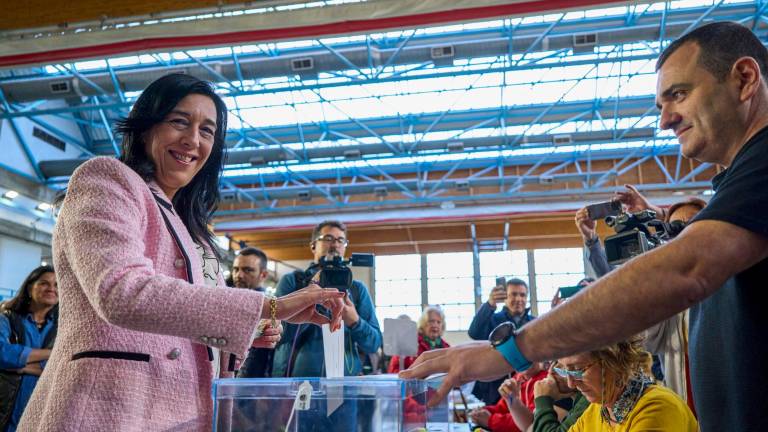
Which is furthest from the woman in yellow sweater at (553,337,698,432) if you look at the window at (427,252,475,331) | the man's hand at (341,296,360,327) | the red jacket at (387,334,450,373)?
the window at (427,252,475,331)

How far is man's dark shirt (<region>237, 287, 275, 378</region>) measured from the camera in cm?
329

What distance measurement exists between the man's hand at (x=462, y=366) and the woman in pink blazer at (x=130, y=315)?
0.24 m

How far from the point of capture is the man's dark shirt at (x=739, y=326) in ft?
3.08

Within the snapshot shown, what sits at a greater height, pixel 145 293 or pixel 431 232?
pixel 431 232

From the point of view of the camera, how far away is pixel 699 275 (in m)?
0.91

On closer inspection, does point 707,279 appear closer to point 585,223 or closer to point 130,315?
point 130,315

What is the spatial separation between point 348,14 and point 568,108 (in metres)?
6.91

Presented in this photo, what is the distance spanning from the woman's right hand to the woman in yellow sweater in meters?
1.14

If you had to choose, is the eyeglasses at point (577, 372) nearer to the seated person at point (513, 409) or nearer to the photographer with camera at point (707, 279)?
the seated person at point (513, 409)

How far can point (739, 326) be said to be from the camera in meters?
1.06

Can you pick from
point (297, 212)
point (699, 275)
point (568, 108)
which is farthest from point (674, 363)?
point (297, 212)

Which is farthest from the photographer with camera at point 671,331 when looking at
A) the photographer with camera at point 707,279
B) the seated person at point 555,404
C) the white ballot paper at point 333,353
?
the photographer with camera at point 707,279

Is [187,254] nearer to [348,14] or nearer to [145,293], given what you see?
[145,293]

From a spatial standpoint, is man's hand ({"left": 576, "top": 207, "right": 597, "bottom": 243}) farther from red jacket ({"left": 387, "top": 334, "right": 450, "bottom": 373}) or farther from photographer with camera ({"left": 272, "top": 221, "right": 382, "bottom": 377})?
red jacket ({"left": 387, "top": 334, "right": 450, "bottom": 373})
